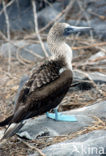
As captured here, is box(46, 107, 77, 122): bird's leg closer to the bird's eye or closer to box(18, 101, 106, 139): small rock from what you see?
box(18, 101, 106, 139): small rock

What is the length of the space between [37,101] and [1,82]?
1.93 metres

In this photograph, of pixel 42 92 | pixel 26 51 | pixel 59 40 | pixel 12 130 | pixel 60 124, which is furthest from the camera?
pixel 26 51

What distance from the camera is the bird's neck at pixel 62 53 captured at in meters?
3.51

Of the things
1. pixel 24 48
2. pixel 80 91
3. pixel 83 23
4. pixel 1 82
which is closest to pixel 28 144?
pixel 80 91

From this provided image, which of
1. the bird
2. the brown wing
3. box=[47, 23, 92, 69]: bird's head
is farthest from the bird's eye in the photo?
the brown wing

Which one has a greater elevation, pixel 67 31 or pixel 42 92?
pixel 67 31

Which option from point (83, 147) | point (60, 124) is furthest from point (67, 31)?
point (83, 147)

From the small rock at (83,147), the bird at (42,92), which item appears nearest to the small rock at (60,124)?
the bird at (42,92)

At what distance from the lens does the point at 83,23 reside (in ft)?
24.7

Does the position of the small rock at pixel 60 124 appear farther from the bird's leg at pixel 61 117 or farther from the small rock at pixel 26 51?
the small rock at pixel 26 51

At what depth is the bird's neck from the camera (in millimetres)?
3509

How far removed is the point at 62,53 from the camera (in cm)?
359

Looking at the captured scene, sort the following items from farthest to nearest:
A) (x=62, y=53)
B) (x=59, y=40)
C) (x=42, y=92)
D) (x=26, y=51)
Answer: (x=26, y=51) → (x=59, y=40) → (x=62, y=53) → (x=42, y=92)

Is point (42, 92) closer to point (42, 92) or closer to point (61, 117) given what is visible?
point (42, 92)
